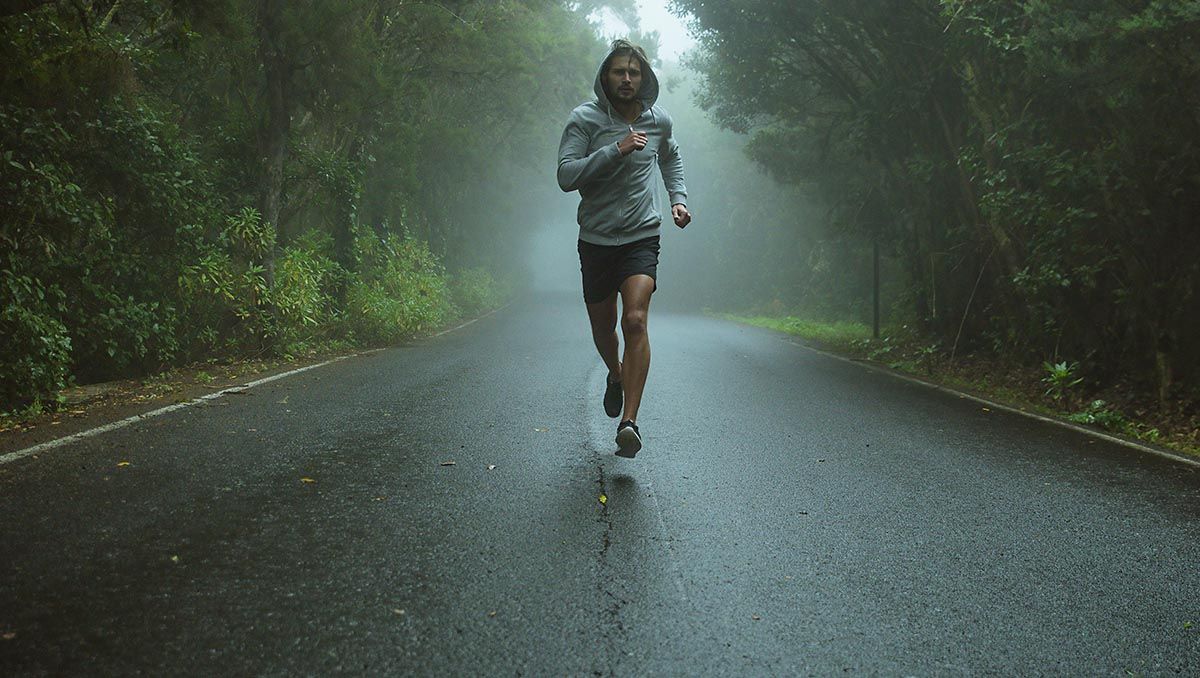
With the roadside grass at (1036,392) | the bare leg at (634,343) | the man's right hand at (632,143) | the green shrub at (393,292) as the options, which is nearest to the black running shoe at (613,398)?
the bare leg at (634,343)

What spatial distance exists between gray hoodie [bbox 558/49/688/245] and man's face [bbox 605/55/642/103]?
7 centimetres

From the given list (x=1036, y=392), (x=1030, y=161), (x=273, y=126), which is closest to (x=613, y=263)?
(x=1030, y=161)

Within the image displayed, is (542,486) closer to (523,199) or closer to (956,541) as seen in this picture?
(956,541)

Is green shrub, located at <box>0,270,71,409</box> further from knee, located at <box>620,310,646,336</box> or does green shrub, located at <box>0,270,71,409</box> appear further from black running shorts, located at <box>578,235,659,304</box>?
knee, located at <box>620,310,646,336</box>

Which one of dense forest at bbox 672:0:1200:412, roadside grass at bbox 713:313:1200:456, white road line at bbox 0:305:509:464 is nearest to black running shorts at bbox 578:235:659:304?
white road line at bbox 0:305:509:464

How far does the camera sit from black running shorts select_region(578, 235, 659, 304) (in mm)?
5223

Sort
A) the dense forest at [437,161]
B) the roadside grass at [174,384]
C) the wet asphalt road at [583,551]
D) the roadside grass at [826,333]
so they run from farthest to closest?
the roadside grass at [826,333], the dense forest at [437,161], the roadside grass at [174,384], the wet asphalt road at [583,551]

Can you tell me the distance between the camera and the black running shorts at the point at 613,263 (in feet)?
17.1

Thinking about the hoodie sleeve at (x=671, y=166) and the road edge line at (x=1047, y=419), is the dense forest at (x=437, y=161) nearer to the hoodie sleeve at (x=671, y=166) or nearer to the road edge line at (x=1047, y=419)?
the road edge line at (x=1047, y=419)

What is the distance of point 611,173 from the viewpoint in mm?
5238

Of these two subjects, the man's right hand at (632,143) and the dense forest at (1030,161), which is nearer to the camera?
the man's right hand at (632,143)

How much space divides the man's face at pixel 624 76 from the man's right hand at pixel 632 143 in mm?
324

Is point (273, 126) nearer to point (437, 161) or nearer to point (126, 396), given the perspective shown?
point (126, 396)

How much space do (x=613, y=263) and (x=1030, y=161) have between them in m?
5.79
